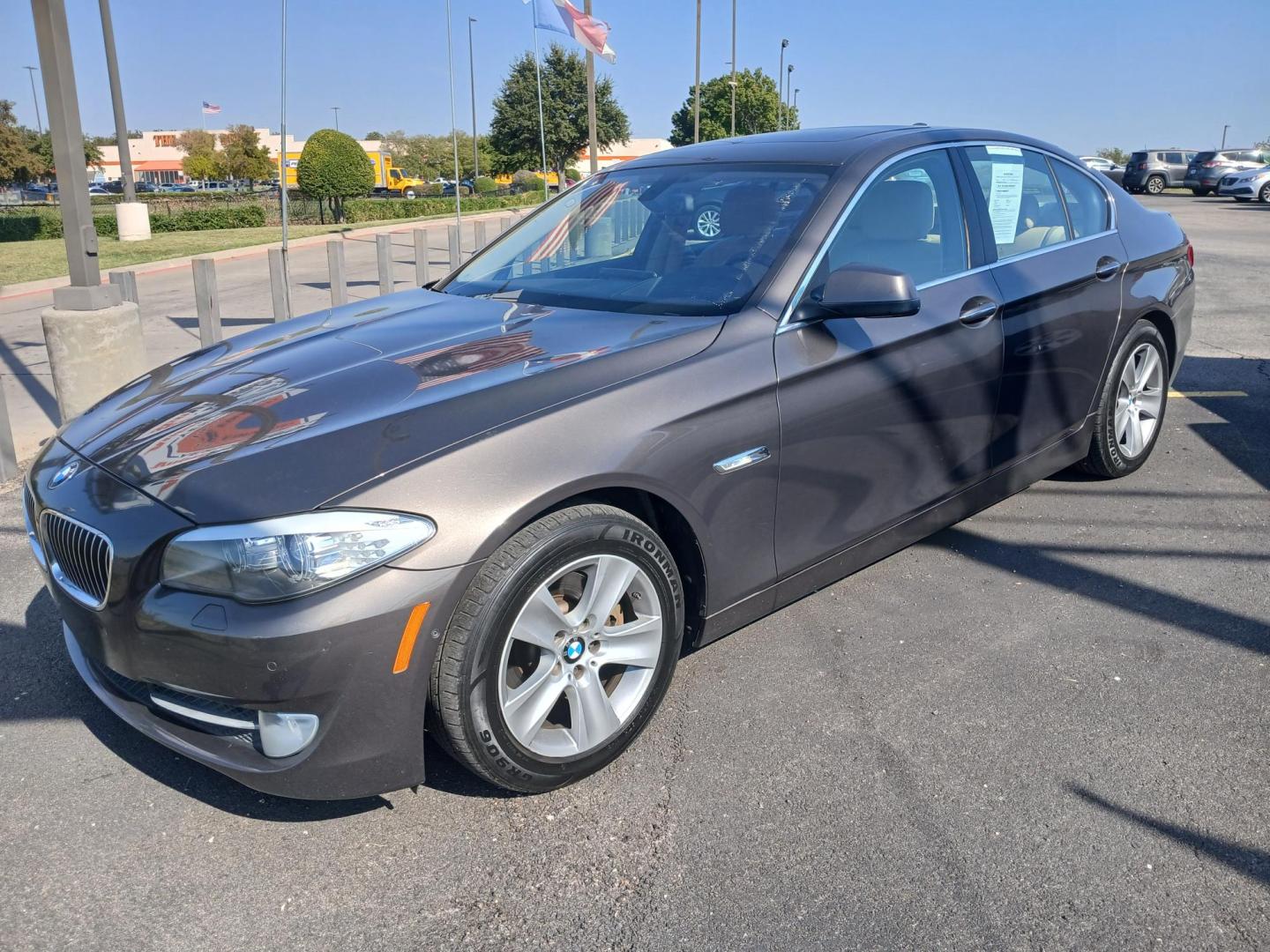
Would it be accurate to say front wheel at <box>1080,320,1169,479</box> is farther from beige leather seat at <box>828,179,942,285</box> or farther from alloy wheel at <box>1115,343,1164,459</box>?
beige leather seat at <box>828,179,942,285</box>

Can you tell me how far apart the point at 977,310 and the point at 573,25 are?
1569cm

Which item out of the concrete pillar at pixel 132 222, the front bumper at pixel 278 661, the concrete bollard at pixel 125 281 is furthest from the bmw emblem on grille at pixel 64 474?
the concrete pillar at pixel 132 222

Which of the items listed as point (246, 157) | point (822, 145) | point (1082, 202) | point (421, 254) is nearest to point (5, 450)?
point (822, 145)

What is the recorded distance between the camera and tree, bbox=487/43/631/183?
161ft

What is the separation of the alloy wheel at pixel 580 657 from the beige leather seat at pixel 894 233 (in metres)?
1.35

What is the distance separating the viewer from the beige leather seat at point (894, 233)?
138 inches

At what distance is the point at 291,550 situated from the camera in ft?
7.71

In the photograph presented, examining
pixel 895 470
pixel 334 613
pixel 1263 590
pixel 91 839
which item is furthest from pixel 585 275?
pixel 1263 590

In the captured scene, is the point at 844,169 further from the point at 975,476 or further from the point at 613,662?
the point at 613,662

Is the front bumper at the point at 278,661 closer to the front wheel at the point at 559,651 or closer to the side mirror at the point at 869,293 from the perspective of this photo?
the front wheel at the point at 559,651

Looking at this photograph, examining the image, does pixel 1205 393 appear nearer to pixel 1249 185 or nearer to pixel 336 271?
pixel 336 271

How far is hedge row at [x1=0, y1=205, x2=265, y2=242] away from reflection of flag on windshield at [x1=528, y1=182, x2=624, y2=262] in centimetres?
2838

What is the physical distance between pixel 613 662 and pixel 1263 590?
2742mm

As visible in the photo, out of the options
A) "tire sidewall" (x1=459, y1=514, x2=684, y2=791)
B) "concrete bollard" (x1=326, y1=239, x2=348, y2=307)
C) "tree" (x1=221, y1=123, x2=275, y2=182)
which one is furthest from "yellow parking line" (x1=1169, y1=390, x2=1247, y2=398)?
"tree" (x1=221, y1=123, x2=275, y2=182)
